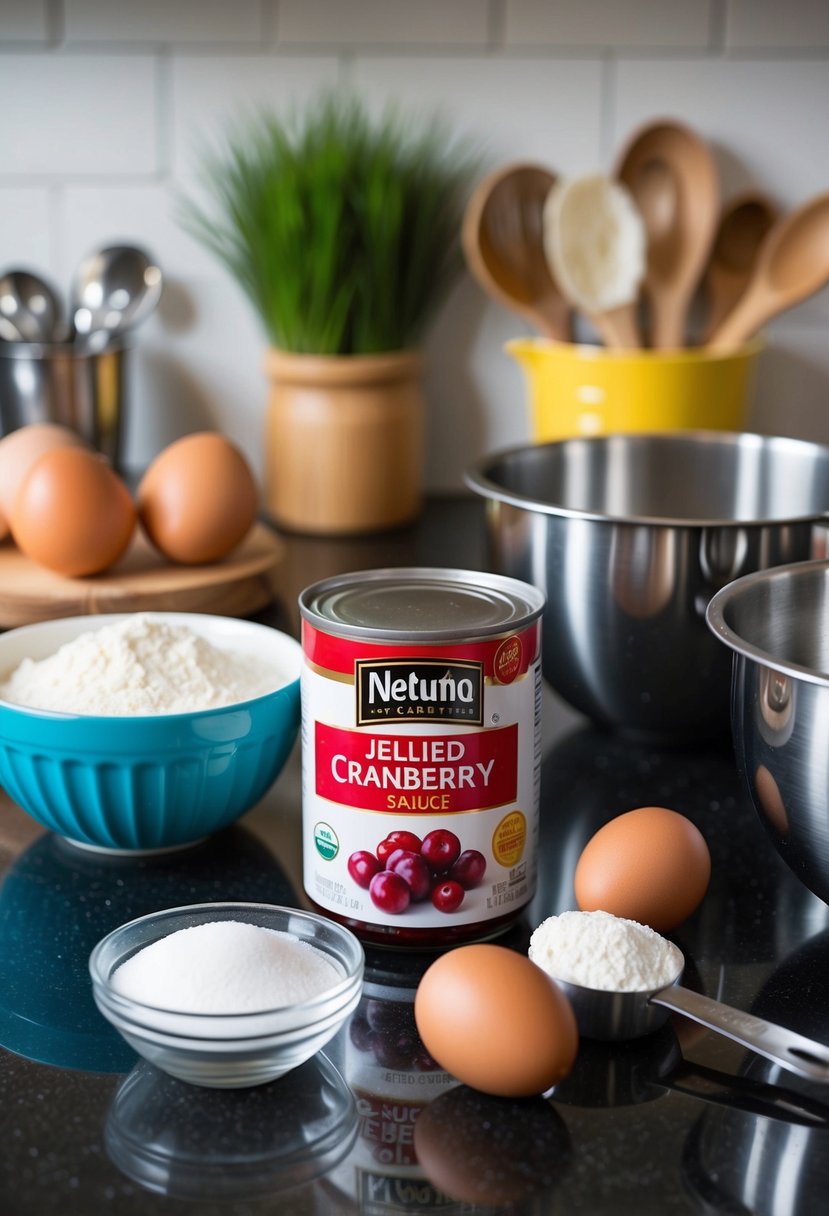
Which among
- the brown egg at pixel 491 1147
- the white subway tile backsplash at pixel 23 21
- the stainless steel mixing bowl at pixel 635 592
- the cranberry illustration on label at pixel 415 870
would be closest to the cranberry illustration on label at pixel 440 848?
the cranberry illustration on label at pixel 415 870

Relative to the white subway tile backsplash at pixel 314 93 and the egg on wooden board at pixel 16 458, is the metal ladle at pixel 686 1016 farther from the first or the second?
the white subway tile backsplash at pixel 314 93

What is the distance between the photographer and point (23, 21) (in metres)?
1.43

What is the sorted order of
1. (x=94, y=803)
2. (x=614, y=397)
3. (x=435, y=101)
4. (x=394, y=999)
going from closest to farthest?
(x=394, y=999)
(x=94, y=803)
(x=614, y=397)
(x=435, y=101)

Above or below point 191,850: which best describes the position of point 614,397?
above

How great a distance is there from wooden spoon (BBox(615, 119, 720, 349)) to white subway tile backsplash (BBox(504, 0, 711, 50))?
10 cm

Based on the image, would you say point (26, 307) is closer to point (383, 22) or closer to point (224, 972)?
point (383, 22)

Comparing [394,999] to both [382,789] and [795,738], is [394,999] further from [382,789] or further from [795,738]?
[795,738]

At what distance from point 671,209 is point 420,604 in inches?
35.4

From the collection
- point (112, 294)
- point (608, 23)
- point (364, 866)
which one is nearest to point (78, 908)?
point (364, 866)

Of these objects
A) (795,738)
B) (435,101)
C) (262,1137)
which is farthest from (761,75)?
(262,1137)

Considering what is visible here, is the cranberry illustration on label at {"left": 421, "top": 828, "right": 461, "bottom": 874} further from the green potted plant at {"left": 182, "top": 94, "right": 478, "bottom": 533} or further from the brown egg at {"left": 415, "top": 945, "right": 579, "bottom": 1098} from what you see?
the green potted plant at {"left": 182, "top": 94, "right": 478, "bottom": 533}

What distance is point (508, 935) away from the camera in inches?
29.5

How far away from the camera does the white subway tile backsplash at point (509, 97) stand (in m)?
1.48

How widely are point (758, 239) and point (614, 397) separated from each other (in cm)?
30
